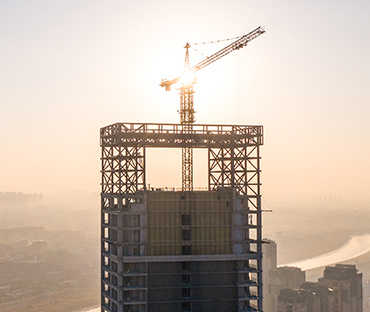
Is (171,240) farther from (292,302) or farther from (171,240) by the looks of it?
(292,302)

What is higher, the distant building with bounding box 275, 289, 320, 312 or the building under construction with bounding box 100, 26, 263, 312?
the building under construction with bounding box 100, 26, 263, 312

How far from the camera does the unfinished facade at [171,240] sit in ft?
314

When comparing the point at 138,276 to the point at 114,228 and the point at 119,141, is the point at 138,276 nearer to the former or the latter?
the point at 114,228

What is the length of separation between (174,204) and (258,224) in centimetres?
1633

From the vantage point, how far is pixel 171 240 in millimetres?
97250

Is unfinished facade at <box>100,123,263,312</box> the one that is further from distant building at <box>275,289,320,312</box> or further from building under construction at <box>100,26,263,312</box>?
distant building at <box>275,289,320,312</box>

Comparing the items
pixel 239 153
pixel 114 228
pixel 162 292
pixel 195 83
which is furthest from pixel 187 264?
pixel 195 83

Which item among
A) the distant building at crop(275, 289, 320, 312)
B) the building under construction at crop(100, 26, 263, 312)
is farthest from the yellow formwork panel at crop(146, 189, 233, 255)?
the distant building at crop(275, 289, 320, 312)

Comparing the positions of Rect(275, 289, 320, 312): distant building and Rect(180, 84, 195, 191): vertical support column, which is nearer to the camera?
Rect(180, 84, 195, 191): vertical support column

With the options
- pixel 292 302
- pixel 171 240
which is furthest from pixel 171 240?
pixel 292 302

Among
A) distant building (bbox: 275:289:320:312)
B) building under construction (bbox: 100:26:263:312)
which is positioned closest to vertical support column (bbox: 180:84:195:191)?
building under construction (bbox: 100:26:263:312)

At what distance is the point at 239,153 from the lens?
105750 millimetres

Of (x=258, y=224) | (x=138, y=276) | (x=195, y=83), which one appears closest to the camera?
(x=138, y=276)

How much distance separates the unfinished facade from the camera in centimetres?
9569
